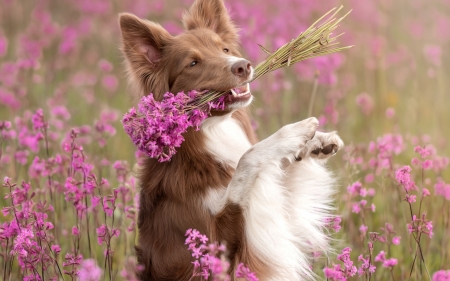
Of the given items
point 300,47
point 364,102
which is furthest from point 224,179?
point 364,102

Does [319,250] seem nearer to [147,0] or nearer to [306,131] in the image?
[306,131]

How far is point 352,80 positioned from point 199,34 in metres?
5.33

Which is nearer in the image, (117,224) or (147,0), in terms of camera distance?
(117,224)

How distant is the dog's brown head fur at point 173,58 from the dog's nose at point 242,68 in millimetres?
50

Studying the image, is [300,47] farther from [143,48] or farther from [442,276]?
[442,276]

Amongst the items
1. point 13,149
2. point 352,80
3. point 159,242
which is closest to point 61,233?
point 13,149

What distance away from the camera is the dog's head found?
4258mm

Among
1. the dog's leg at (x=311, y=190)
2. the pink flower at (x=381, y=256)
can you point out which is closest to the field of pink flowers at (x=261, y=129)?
the pink flower at (x=381, y=256)

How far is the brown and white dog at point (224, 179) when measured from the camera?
4008mm

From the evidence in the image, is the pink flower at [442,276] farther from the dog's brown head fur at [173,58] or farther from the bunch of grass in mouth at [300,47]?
the dog's brown head fur at [173,58]

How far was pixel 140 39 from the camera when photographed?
4.57 m

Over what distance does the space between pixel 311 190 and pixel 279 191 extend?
0.43 m

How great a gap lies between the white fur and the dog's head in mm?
261

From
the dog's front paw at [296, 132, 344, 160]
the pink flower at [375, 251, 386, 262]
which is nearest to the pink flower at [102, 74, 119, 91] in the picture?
the dog's front paw at [296, 132, 344, 160]
